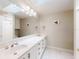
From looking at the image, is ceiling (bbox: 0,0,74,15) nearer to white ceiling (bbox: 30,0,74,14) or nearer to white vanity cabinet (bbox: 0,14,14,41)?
white ceiling (bbox: 30,0,74,14)

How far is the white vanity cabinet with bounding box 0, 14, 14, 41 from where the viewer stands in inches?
63.1

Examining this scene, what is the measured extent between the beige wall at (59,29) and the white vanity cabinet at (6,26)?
269cm

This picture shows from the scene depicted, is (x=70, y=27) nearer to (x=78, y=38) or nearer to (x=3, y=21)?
(x=78, y=38)

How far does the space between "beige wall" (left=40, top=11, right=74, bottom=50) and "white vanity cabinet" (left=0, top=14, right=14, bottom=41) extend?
2.69m

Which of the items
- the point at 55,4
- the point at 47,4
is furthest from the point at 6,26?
the point at 55,4

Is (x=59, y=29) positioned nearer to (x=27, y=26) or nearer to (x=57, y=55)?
(x=57, y=55)

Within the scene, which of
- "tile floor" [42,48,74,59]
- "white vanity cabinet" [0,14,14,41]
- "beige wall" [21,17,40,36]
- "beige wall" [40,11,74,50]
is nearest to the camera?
"white vanity cabinet" [0,14,14,41]

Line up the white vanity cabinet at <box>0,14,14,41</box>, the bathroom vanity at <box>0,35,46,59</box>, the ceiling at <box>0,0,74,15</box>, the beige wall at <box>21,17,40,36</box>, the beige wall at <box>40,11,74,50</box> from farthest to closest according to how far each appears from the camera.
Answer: the beige wall at <box>40,11,74,50</box>
the beige wall at <box>21,17,40,36</box>
the ceiling at <box>0,0,74,15</box>
the white vanity cabinet at <box>0,14,14,41</box>
the bathroom vanity at <box>0,35,46,59</box>

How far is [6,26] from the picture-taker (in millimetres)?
1767

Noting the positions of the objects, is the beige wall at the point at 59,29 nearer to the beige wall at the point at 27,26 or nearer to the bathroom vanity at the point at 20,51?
the beige wall at the point at 27,26

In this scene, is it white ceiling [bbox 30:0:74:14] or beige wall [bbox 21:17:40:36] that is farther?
white ceiling [bbox 30:0:74:14]

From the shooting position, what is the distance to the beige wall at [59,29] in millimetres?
3705

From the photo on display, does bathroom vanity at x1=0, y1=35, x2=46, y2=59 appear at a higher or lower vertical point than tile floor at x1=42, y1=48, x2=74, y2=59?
higher

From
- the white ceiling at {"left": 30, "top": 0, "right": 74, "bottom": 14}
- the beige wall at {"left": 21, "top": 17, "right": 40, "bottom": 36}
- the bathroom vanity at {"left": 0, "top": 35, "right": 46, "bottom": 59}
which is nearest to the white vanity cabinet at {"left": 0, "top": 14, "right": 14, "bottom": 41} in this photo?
the bathroom vanity at {"left": 0, "top": 35, "right": 46, "bottom": 59}
